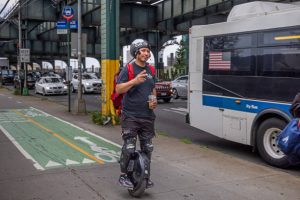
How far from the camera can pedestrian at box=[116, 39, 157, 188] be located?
564 centimetres

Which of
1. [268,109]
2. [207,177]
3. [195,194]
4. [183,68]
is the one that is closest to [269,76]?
[268,109]

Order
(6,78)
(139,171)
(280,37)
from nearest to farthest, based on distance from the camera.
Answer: (139,171) → (280,37) → (6,78)

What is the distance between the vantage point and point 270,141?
8656 mm

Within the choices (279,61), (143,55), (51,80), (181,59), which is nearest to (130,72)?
(143,55)

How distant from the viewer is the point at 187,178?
22.9 feet

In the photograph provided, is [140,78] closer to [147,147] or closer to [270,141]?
[147,147]

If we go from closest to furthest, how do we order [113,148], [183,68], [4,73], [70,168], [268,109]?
[70,168]
[268,109]
[113,148]
[183,68]
[4,73]

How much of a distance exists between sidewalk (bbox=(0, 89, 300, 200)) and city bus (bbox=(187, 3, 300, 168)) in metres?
0.91

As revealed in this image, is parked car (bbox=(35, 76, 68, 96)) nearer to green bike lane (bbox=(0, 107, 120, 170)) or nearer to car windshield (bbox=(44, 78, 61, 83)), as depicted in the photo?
car windshield (bbox=(44, 78, 61, 83))

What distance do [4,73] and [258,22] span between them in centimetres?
5646

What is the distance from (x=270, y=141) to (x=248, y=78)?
1.36 m

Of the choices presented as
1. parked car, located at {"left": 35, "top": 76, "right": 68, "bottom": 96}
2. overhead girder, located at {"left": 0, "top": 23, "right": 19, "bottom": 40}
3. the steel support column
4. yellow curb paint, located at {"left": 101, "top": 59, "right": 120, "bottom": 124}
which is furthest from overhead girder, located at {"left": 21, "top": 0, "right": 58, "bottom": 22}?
Result: yellow curb paint, located at {"left": 101, "top": 59, "right": 120, "bottom": 124}

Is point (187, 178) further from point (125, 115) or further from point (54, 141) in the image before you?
point (54, 141)

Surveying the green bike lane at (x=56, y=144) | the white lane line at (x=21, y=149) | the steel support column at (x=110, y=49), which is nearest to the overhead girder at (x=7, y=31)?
the green bike lane at (x=56, y=144)
